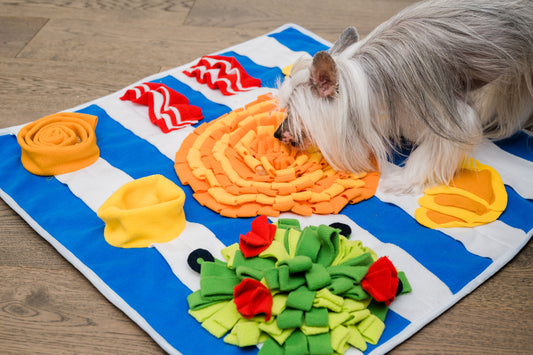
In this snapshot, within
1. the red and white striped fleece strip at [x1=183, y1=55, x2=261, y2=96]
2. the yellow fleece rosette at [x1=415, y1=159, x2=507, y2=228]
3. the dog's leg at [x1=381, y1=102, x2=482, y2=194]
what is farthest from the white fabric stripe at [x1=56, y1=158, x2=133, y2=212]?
the yellow fleece rosette at [x1=415, y1=159, x2=507, y2=228]

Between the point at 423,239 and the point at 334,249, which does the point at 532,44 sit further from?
the point at 334,249

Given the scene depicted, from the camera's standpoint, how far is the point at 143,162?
1932mm

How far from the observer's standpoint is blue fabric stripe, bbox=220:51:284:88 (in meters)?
2.36

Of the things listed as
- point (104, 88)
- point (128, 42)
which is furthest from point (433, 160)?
point (128, 42)

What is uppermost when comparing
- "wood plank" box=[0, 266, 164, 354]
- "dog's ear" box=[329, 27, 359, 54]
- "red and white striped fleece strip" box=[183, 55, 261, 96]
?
"dog's ear" box=[329, 27, 359, 54]

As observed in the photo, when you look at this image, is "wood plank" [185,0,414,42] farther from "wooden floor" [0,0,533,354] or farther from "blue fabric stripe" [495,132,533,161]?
"blue fabric stripe" [495,132,533,161]

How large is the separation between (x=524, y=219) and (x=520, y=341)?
1.54ft

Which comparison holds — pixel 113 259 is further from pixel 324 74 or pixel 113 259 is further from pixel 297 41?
pixel 297 41

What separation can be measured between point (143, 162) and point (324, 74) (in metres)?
0.77

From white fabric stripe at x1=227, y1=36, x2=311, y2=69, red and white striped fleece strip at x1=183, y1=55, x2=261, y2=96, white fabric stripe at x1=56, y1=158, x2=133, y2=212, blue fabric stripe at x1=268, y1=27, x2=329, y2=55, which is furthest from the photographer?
blue fabric stripe at x1=268, y1=27, x2=329, y2=55

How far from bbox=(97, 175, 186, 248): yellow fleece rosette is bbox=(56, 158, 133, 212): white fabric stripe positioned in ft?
0.46

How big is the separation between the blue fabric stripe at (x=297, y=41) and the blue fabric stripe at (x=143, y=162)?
1.03 m

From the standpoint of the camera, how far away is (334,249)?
4.75 ft

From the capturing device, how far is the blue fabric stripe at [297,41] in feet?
8.55
